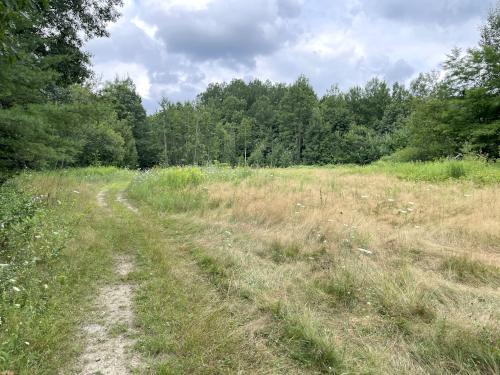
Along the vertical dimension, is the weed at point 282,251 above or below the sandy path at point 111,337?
above

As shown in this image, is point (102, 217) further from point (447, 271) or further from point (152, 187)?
point (447, 271)

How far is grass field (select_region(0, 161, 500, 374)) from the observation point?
9.55 feet

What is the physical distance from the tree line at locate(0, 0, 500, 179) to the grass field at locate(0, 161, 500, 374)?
2770 mm

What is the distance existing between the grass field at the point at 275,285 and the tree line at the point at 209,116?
2770mm

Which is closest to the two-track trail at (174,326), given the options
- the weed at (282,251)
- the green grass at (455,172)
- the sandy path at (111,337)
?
the sandy path at (111,337)

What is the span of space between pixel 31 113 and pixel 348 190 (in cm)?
1008

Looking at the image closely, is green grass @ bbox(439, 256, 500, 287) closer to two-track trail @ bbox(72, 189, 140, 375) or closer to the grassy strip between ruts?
two-track trail @ bbox(72, 189, 140, 375)

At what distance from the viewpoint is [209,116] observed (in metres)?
65.4

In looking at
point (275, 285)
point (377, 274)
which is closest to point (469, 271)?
point (377, 274)

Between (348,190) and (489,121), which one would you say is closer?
(348,190)

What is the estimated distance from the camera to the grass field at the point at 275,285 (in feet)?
9.55

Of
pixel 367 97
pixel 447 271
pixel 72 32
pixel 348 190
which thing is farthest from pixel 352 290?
pixel 367 97

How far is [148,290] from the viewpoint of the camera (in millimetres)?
4469

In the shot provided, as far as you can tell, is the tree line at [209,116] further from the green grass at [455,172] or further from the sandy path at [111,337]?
the green grass at [455,172]
